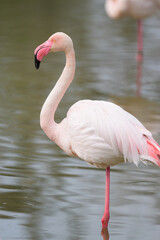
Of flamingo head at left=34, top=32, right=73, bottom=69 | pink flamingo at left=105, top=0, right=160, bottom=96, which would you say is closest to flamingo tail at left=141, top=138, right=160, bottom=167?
flamingo head at left=34, top=32, right=73, bottom=69

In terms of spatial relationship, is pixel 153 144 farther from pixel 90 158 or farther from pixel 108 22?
pixel 108 22

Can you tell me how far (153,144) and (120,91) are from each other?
3986 millimetres

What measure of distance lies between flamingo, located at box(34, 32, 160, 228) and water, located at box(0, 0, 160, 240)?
15.8 inches

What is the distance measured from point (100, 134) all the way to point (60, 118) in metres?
2.77

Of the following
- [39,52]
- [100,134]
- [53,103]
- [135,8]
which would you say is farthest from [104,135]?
[135,8]

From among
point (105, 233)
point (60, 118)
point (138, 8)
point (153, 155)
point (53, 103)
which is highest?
point (53, 103)

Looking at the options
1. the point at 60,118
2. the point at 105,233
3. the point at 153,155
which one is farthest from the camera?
the point at 60,118

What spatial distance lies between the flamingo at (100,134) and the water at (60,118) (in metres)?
0.40

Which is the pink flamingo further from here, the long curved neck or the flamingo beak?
the flamingo beak

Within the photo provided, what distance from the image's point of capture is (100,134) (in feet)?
13.6

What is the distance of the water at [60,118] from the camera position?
4.36 metres

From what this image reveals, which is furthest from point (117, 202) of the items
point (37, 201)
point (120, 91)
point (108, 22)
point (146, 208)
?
point (108, 22)

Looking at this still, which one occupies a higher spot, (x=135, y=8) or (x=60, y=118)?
(x=135, y=8)

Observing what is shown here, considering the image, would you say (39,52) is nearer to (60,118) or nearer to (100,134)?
(100,134)
